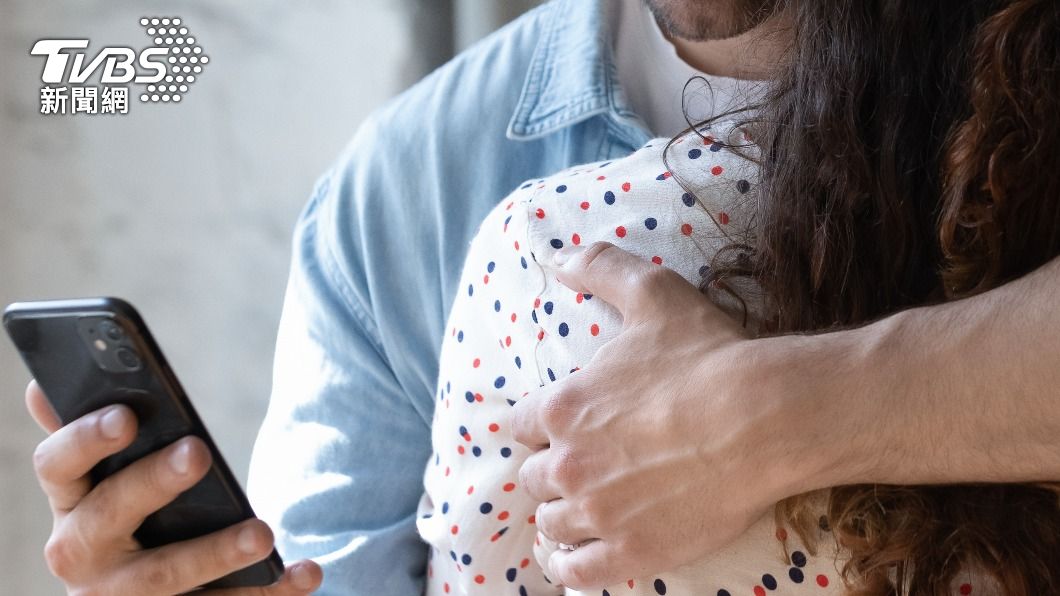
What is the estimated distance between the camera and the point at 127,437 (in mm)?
786

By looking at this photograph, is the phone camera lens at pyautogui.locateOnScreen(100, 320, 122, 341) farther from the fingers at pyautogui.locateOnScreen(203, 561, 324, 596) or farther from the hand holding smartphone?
the fingers at pyautogui.locateOnScreen(203, 561, 324, 596)

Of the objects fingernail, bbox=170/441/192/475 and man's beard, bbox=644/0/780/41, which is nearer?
fingernail, bbox=170/441/192/475

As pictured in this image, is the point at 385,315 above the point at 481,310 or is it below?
below

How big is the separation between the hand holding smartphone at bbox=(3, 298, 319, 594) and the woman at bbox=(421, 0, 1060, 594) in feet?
0.76

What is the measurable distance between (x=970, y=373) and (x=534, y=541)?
0.35 metres

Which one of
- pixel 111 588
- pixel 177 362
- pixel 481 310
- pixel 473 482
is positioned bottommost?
pixel 177 362

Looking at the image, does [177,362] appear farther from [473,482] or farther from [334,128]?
[473,482]

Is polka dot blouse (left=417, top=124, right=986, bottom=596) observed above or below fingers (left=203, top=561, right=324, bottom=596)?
above

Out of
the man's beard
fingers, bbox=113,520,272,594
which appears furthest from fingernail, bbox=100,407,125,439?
the man's beard

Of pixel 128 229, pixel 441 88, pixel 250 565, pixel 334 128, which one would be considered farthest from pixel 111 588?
pixel 334 128

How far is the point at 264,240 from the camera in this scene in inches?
66.4

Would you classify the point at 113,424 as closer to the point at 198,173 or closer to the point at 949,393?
the point at 949,393

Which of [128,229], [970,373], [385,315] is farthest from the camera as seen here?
[128,229]

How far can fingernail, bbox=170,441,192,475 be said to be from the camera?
2.54 feet
